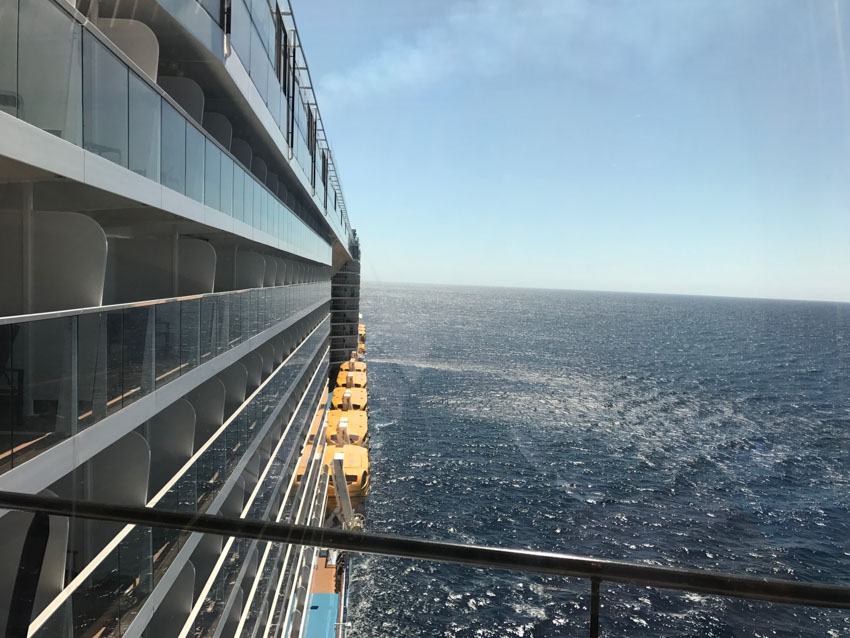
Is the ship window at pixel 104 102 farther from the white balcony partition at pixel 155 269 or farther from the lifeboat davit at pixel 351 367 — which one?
the lifeboat davit at pixel 351 367

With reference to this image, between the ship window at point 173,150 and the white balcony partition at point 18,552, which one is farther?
the ship window at point 173,150

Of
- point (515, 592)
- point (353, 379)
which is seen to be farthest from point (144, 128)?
point (353, 379)

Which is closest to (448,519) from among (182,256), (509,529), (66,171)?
(509,529)

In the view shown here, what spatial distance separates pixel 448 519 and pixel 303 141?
16.1 m

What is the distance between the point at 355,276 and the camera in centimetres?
3703

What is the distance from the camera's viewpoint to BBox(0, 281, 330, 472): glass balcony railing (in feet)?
Result: 10.6

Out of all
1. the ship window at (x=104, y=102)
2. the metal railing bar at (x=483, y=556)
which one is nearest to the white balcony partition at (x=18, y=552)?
the metal railing bar at (x=483, y=556)

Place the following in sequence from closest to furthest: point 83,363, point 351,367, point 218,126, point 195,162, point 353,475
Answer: point 83,363 < point 195,162 < point 218,126 < point 353,475 < point 351,367

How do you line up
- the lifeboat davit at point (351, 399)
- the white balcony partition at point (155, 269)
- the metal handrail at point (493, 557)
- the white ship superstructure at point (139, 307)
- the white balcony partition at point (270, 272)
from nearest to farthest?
the metal handrail at point (493, 557)
the white ship superstructure at point (139, 307)
the white balcony partition at point (155, 269)
the white balcony partition at point (270, 272)
the lifeboat davit at point (351, 399)

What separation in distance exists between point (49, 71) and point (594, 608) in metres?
3.94

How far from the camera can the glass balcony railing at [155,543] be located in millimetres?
3996

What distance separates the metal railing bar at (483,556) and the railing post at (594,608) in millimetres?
83

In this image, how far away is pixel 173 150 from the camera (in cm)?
568

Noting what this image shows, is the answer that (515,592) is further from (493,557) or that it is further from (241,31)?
(493,557)
